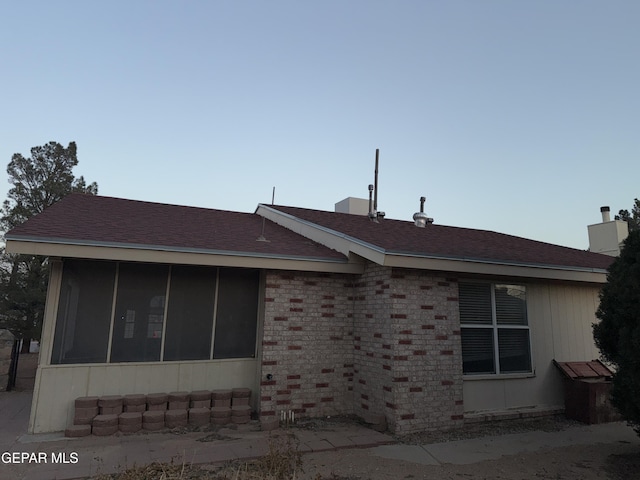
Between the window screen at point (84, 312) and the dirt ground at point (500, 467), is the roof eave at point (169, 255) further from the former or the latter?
the dirt ground at point (500, 467)

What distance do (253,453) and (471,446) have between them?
311 centimetres

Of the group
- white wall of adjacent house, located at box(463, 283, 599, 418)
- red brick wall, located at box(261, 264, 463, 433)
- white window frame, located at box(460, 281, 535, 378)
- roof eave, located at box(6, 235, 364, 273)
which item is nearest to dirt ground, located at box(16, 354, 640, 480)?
red brick wall, located at box(261, 264, 463, 433)

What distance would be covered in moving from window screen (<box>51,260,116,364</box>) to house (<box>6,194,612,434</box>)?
0.06ft

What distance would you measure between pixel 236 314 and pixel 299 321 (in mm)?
1180

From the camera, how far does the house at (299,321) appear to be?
18.1 feet

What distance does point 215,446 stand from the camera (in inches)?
185

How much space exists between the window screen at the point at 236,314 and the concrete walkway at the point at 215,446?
133 cm

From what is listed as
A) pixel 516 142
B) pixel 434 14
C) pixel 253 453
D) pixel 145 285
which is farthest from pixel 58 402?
pixel 516 142

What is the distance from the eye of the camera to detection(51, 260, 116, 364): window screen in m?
5.50

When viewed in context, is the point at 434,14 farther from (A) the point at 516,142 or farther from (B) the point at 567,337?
(B) the point at 567,337

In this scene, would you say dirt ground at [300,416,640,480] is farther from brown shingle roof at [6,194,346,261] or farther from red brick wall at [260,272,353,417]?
brown shingle roof at [6,194,346,261]

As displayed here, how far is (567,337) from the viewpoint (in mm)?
7316

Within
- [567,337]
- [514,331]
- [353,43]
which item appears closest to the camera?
[514,331]

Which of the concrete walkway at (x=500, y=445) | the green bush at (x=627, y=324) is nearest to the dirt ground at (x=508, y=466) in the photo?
the concrete walkway at (x=500, y=445)
